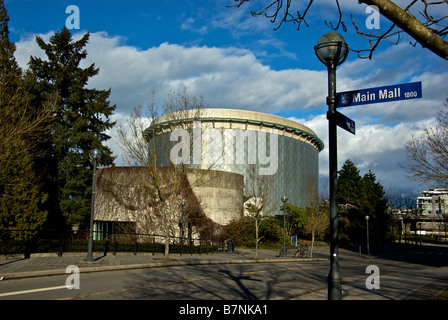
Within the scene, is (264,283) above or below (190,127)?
below

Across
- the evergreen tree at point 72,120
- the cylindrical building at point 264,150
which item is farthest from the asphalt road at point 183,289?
the cylindrical building at point 264,150

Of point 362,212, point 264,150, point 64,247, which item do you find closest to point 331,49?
point 64,247

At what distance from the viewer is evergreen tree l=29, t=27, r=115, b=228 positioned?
41000 millimetres

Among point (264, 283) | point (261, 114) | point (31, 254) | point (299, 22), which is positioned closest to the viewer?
point (299, 22)

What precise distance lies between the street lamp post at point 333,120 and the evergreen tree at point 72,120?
126 ft

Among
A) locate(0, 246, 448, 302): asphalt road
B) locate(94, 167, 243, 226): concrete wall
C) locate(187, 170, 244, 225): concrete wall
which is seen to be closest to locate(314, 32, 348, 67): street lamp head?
locate(0, 246, 448, 302): asphalt road

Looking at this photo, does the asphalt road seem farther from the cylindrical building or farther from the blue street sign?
the cylindrical building

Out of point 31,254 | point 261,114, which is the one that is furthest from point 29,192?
point 261,114

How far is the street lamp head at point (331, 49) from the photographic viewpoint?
5574mm

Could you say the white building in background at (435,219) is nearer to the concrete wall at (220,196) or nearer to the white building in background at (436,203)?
the white building in background at (436,203)
